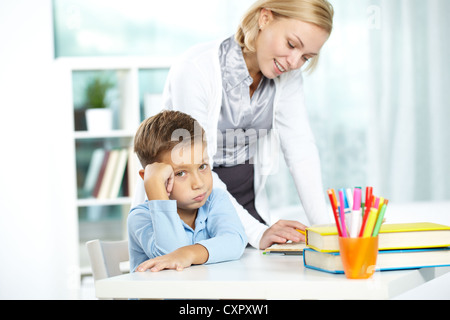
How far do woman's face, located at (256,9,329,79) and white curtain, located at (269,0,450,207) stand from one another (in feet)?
6.24

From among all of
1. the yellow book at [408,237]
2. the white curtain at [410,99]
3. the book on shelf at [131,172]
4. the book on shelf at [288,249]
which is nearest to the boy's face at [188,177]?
the book on shelf at [288,249]

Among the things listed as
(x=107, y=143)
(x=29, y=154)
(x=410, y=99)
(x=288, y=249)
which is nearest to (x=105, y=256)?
(x=288, y=249)

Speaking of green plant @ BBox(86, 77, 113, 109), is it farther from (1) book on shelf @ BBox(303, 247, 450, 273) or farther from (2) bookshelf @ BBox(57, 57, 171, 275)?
(1) book on shelf @ BBox(303, 247, 450, 273)

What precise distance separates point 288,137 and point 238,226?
479mm

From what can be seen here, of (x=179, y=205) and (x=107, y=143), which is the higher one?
(x=107, y=143)

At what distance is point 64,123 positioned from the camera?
2816 mm

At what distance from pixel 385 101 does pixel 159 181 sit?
2512mm

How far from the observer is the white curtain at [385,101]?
3268 millimetres

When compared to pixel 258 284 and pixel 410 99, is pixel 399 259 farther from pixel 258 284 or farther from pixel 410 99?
pixel 410 99

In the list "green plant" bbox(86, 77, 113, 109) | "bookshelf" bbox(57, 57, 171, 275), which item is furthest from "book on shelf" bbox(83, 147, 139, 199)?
"green plant" bbox(86, 77, 113, 109)

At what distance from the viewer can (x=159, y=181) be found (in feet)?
3.30

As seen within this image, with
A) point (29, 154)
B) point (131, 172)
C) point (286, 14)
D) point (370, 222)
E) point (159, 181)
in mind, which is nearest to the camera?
point (370, 222)

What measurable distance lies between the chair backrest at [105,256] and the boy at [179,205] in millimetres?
245
